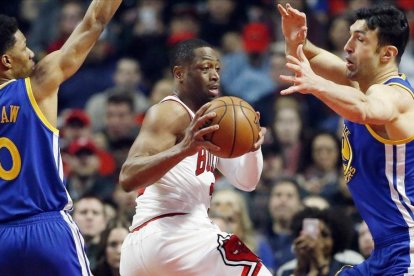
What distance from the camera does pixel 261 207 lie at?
12.4m

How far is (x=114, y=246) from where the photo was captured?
31.1 ft

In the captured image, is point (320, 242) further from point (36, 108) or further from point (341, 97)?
point (36, 108)

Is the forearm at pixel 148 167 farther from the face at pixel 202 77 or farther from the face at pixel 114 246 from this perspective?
the face at pixel 114 246

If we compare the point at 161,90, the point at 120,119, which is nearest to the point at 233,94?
the point at 161,90

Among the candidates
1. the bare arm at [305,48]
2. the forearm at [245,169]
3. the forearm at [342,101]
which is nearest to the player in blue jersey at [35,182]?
the forearm at [245,169]

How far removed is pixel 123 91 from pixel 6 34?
689 centimetres

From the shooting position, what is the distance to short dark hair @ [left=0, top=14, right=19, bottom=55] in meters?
7.26

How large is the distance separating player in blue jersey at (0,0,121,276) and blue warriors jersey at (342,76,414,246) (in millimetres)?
2018

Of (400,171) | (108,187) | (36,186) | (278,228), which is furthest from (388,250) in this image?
(108,187)

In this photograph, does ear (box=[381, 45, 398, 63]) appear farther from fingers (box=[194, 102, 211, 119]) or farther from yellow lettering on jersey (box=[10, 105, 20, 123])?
yellow lettering on jersey (box=[10, 105, 20, 123])

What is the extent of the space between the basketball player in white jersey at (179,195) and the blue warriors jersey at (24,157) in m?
0.58

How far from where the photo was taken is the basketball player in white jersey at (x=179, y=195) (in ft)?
22.8

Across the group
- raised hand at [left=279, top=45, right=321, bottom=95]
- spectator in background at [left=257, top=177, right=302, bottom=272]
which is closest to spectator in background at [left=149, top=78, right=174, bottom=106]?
spectator in background at [left=257, top=177, right=302, bottom=272]

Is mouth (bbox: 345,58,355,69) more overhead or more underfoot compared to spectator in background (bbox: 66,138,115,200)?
more overhead
